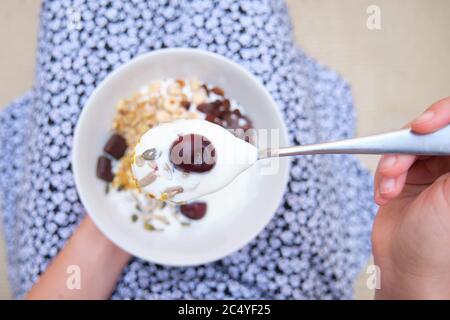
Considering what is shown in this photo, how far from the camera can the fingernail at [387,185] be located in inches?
21.8

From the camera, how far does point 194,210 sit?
69 cm

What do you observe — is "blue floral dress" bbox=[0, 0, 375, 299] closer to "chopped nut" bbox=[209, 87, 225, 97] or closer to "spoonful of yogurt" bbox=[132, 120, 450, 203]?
"chopped nut" bbox=[209, 87, 225, 97]

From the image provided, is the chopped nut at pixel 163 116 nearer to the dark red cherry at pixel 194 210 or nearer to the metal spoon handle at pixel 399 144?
A: the dark red cherry at pixel 194 210

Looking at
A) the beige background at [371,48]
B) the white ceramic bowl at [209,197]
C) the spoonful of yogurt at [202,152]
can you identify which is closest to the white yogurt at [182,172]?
the spoonful of yogurt at [202,152]

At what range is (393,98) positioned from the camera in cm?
102

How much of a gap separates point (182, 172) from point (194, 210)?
179 mm

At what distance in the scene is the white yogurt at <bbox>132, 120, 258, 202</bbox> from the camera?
52 centimetres

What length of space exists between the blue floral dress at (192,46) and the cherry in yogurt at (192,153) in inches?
9.3

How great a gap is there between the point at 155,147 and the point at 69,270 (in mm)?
281

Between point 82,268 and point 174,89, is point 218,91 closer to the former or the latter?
point 174,89
